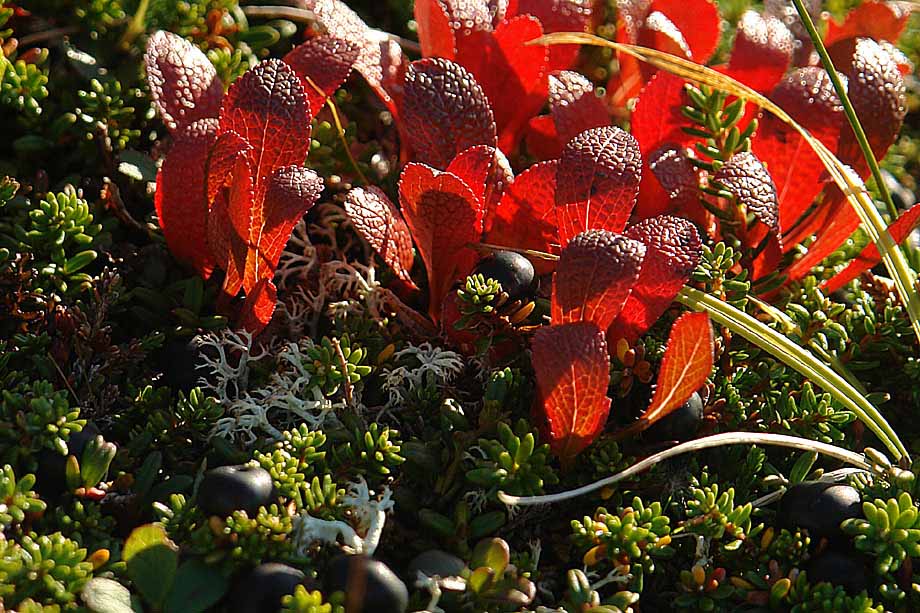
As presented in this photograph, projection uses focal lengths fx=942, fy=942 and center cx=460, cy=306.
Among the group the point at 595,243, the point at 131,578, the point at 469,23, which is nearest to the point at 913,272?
the point at 595,243

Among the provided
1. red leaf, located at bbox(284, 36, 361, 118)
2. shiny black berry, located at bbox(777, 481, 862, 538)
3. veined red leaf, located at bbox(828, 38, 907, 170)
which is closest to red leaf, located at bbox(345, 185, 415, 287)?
red leaf, located at bbox(284, 36, 361, 118)

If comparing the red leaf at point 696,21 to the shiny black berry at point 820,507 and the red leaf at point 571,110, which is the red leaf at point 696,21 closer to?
the red leaf at point 571,110

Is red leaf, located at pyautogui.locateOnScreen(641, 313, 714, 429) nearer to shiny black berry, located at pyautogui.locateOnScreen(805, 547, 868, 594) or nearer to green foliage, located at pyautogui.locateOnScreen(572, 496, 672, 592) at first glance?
green foliage, located at pyautogui.locateOnScreen(572, 496, 672, 592)

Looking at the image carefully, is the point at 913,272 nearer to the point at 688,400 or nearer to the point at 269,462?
the point at 688,400

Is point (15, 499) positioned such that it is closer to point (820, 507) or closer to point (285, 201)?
→ point (285, 201)

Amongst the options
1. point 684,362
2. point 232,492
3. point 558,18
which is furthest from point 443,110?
point 232,492

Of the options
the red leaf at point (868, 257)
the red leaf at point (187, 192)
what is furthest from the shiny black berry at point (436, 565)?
the red leaf at point (868, 257)
